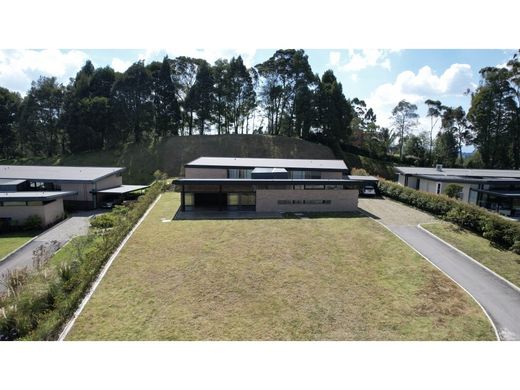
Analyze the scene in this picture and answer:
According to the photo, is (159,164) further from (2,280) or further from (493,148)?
(493,148)

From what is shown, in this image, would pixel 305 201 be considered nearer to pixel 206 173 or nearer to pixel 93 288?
Answer: pixel 206 173

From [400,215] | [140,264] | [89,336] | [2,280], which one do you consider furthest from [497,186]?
[2,280]

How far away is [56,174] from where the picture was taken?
2997cm

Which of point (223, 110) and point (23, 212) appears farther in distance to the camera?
point (223, 110)

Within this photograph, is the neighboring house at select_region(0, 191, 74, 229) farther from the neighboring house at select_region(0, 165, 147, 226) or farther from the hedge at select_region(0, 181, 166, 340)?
the hedge at select_region(0, 181, 166, 340)

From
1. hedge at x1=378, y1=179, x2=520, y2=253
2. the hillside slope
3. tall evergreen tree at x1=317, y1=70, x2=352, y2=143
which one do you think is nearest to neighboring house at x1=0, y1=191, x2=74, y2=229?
the hillside slope

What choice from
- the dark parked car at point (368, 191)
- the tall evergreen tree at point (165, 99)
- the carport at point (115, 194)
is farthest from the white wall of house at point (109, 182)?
the dark parked car at point (368, 191)

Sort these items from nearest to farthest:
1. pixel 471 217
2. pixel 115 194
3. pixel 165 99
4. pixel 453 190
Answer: pixel 471 217, pixel 453 190, pixel 115 194, pixel 165 99

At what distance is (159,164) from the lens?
1809 inches

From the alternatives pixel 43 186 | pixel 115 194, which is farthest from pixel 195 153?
pixel 43 186

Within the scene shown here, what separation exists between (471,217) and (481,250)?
12.9ft

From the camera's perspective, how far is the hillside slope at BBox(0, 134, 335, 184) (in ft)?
151

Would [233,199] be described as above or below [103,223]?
above

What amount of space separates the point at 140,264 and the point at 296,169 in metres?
19.0
